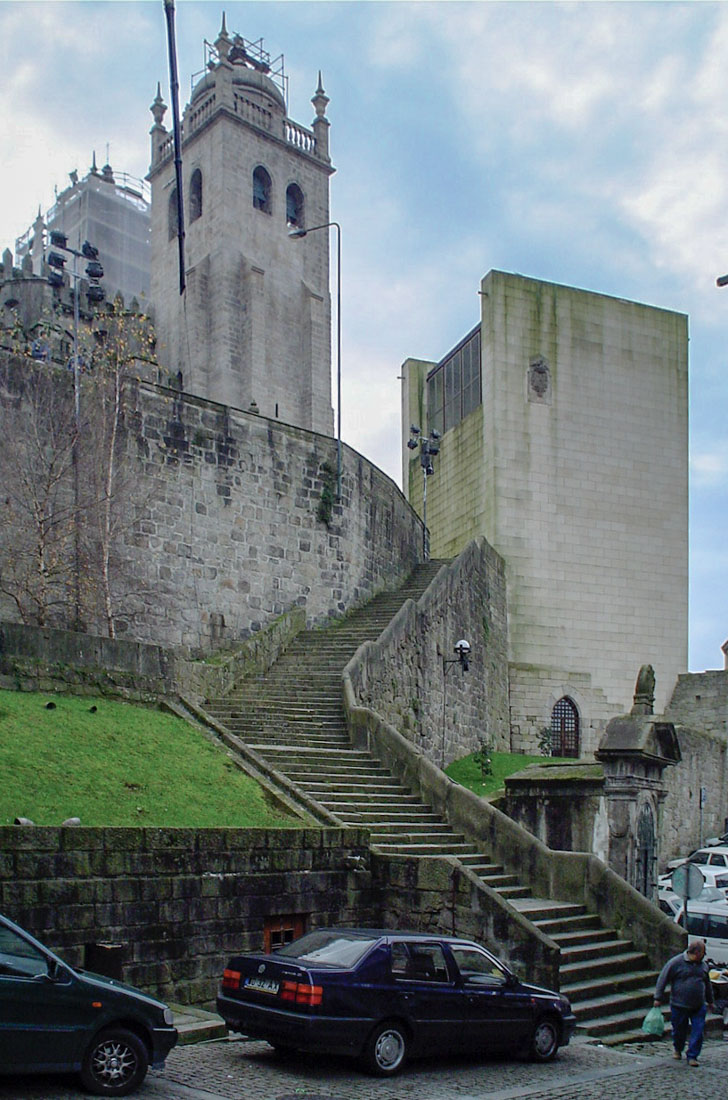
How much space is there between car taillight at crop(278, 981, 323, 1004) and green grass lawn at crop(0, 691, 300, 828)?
2.68 metres

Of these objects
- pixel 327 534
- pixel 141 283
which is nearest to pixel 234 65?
pixel 141 283

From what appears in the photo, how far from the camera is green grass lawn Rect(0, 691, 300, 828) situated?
11023 millimetres

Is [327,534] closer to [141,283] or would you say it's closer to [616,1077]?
[616,1077]

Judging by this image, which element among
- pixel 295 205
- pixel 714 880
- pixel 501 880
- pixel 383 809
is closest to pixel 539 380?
pixel 714 880

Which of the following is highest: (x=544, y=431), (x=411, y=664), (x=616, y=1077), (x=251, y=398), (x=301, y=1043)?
(x=251, y=398)

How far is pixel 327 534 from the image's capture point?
24891 mm

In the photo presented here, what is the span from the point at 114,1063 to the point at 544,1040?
4492mm

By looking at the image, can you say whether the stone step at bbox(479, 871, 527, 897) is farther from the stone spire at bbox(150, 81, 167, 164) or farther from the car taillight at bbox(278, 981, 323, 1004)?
the stone spire at bbox(150, 81, 167, 164)

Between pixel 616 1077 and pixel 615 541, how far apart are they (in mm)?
26008

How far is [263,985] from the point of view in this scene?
9109 mm

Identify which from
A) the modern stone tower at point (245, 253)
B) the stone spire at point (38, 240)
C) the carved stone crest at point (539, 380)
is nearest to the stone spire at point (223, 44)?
the modern stone tower at point (245, 253)

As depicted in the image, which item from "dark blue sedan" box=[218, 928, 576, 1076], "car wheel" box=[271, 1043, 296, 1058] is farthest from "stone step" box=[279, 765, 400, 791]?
"car wheel" box=[271, 1043, 296, 1058]

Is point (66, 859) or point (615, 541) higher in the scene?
point (615, 541)

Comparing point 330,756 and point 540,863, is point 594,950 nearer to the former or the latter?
point 540,863
